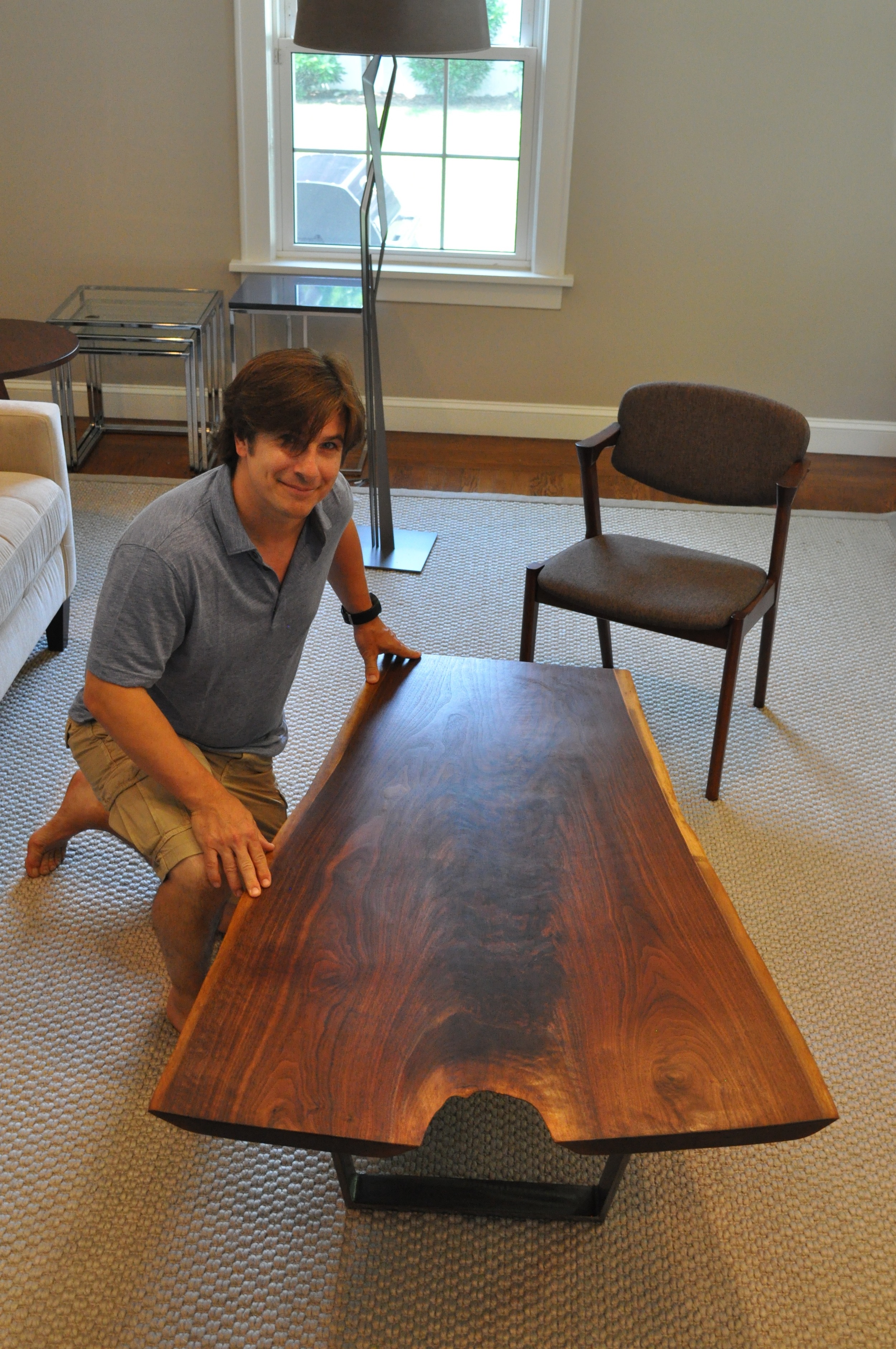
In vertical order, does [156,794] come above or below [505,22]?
below

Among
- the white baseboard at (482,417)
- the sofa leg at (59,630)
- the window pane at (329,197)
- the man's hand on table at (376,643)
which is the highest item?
the window pane at (329,197)

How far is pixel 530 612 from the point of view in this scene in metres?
2.41

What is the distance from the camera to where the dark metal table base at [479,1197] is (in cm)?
146

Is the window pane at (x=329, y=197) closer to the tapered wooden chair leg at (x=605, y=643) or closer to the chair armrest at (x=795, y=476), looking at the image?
the tapered wooden chair leg at (x=605, y=643)

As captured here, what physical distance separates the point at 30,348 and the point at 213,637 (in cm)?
192

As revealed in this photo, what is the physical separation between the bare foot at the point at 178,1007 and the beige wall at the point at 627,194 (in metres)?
3.06

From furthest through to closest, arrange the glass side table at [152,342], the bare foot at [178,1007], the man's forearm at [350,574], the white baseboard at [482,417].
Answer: the white baseboard at [482,417], the glass side table at [152,342], the man's forearm at [350,574], the bare foot at [178,1007]

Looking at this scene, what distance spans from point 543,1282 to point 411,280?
3554 mm

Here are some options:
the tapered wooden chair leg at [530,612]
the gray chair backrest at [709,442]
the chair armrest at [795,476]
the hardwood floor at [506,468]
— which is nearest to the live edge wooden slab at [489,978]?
the tapered wooden chair leg at [530,612]

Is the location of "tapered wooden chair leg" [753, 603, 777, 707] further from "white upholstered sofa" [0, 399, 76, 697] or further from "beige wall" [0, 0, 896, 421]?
"beige wall" [0, 0, 896, 421]

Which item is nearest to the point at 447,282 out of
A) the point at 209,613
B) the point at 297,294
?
the point at 297,294

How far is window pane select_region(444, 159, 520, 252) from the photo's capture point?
4.03 meters

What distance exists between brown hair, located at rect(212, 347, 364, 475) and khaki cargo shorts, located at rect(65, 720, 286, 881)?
1.61 feet

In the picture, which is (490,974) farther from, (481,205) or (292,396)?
(481,205)
